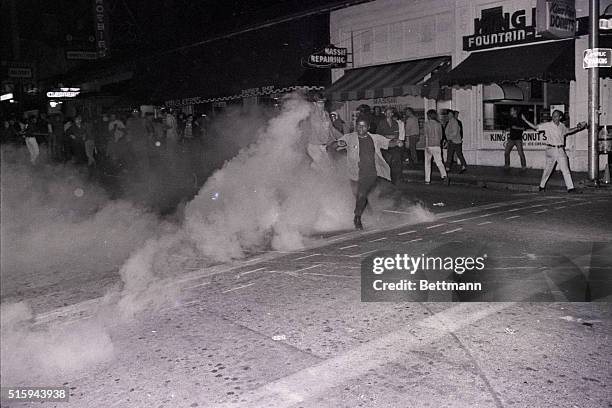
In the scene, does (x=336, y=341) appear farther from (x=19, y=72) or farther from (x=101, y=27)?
(x=19, y=72)

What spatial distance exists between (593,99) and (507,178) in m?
2.60

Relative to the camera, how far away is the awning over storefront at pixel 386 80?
19.7 metres

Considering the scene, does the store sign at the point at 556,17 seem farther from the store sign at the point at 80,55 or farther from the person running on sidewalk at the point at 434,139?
the store sign at the point at 80,55

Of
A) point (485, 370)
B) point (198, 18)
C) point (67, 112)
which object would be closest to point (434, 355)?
point (485, 370)

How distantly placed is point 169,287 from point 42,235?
416cm

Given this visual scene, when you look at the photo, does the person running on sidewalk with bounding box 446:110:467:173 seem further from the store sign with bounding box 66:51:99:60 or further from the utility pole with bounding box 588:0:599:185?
the store sign with bounding box 66:51:99:60

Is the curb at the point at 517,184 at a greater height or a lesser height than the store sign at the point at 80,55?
lesser

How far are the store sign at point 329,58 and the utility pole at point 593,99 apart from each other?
31.5ft

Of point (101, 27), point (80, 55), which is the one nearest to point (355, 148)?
point (80, 55)

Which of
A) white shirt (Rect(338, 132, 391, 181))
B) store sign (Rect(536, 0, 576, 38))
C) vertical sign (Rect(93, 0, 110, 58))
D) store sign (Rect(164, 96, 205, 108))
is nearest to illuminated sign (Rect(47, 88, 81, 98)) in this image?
vertical sign (Rect(93, 0, 110, 58))

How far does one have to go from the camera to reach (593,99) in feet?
46.5

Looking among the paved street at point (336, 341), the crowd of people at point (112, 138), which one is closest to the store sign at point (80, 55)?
the crowd of people at point (112, 138)

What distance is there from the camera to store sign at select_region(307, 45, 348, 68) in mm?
21438

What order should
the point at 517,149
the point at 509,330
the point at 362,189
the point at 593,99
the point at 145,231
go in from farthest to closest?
the point at 517,149
the point at 593,99
the point at 145,231
the point at 362,189
the point at 509,330
